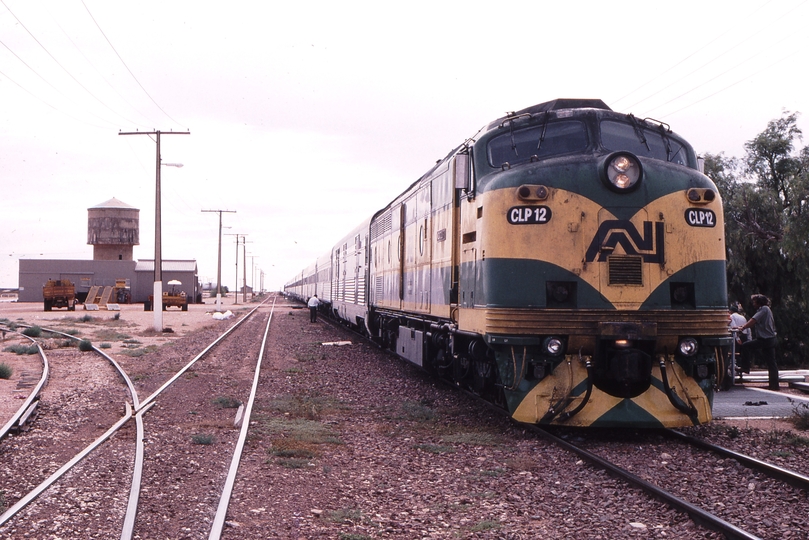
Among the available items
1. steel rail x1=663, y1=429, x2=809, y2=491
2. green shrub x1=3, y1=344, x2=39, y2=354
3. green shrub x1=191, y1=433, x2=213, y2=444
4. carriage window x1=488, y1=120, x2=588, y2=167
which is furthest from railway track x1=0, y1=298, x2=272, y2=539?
green shrub x1=3, y1=344, x2=39, y2=354

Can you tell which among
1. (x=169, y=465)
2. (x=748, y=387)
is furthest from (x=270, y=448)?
(x=748, y=387)

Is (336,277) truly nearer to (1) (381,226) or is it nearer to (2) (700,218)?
(1) (381,226)

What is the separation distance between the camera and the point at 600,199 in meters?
8.03

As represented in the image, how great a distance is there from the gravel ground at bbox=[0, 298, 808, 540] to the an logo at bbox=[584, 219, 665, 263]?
6.82ft

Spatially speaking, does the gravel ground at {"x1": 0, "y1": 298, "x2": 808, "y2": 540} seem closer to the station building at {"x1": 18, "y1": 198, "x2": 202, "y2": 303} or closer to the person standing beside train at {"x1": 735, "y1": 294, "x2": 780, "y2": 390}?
the person standing beside train at {"x1": 735, "y1": 294, "x2": 780, "y2": 390}

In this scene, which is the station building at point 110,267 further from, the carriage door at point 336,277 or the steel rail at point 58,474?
the steel rail at point 58,474

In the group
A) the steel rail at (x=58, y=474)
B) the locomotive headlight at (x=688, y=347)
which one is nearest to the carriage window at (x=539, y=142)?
the locomotive headlight at (x=688, y=347)

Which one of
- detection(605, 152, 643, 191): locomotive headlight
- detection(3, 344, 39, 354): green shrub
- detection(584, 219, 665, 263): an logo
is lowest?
detection(3, 344, 39, 354): green shrub

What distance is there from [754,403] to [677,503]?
5944 millimetres

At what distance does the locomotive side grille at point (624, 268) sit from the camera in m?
7.98

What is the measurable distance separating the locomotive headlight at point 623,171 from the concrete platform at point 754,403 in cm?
368

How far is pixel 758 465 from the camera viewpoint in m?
6.61

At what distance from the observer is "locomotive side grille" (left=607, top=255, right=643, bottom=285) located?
798cm

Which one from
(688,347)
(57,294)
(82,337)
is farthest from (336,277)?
(57,294)
